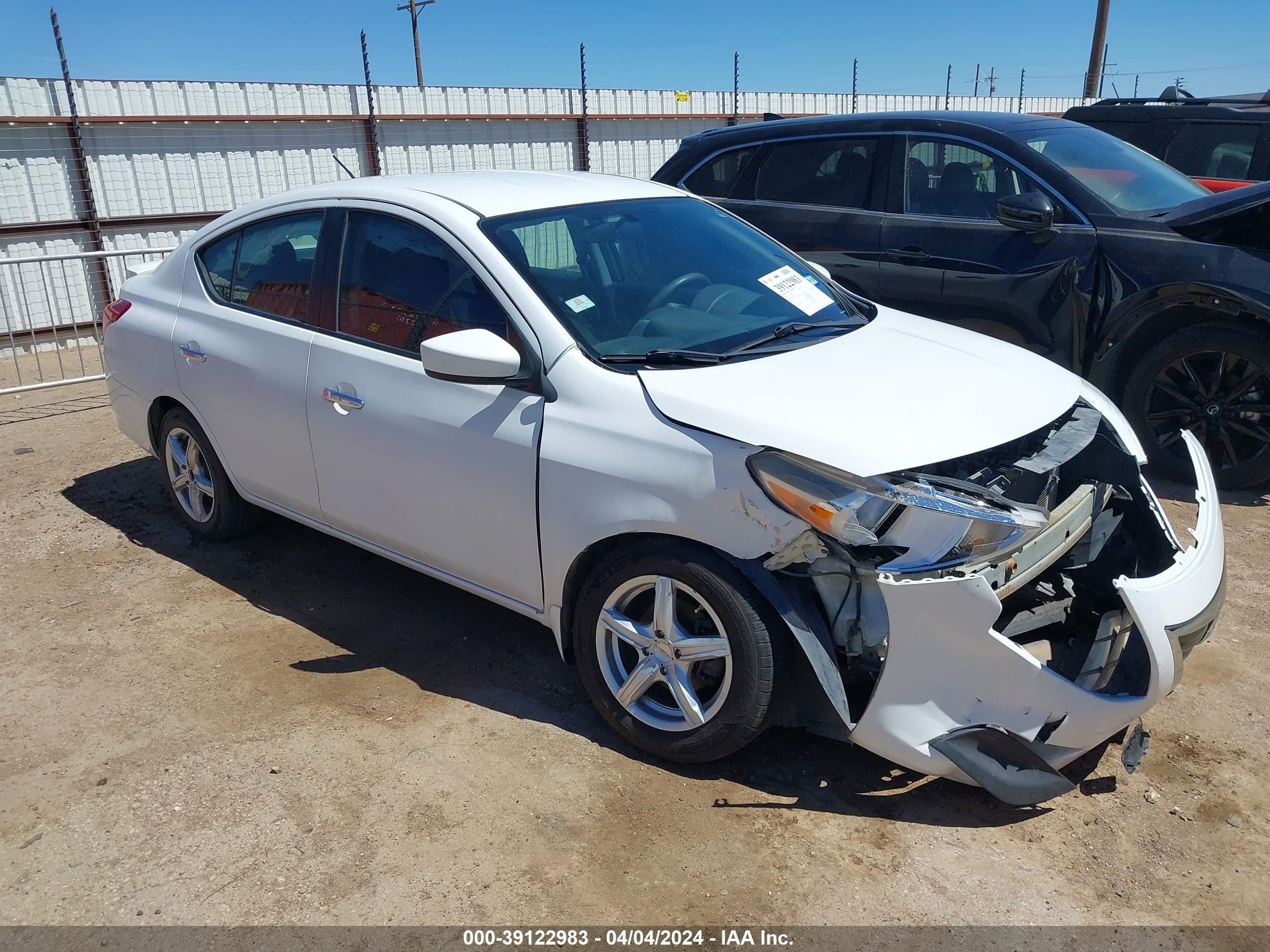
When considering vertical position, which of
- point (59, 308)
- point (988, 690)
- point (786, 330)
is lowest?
point (59, 308)

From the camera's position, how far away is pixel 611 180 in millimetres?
4406

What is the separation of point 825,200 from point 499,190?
298cm

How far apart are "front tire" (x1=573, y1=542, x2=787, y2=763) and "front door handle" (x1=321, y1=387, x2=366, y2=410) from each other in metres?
1.22

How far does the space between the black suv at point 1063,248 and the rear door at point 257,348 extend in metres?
3.23

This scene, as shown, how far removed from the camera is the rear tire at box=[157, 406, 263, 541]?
4.83 m

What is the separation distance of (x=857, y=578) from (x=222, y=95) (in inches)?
459

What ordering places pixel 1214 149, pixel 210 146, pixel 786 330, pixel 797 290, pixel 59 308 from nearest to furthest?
pixel 786 330 → pixel 797 290 → pixel 1214 149 → pixel 59 308 → pixel 210 146

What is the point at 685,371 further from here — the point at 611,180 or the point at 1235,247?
the point at 1235,247

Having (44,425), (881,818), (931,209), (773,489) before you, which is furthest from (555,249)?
(44,425)

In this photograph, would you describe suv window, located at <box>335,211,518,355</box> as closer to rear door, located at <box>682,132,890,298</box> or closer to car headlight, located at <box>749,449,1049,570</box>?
car headlight, located at <box>749,449,1049,570</box>

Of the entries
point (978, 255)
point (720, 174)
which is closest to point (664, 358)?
point (978, 255)

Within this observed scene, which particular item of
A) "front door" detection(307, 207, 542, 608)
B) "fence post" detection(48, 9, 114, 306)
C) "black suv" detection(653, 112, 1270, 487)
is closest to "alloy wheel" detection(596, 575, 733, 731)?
"front door" detection(307, 207, 542, 608)

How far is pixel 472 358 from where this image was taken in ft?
10.7

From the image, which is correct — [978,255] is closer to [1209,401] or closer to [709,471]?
[1209,401]
